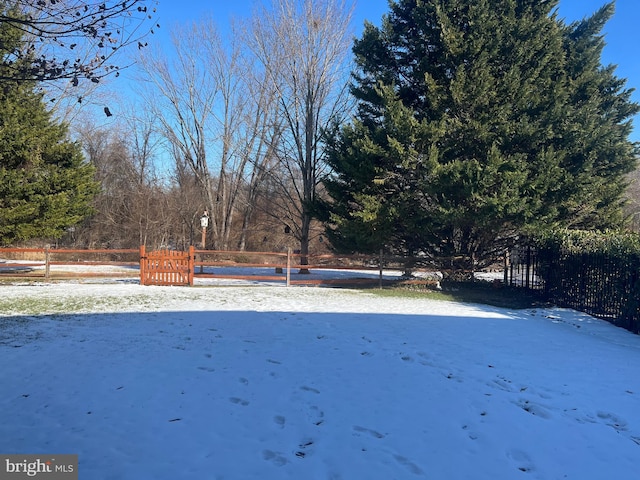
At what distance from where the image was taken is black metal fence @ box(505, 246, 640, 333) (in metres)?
9.15

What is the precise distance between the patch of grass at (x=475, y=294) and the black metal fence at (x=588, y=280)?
550 mm

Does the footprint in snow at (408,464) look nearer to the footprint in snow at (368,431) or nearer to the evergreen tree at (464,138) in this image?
the footprint in snow at (368,431)

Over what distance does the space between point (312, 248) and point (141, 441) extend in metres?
33.7

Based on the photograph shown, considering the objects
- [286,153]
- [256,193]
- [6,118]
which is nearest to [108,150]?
[256,193]

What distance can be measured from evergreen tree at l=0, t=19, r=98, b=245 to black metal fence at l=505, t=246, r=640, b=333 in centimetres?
1745

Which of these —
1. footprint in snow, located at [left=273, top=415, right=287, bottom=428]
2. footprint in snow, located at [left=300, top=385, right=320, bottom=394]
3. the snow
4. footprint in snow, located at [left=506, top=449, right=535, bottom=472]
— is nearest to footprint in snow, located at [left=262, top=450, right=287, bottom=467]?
the snow

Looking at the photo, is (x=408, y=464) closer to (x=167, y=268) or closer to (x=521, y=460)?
(x=521, y=460)

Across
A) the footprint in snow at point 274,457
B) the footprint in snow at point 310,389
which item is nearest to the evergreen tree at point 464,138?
the footprint in snow at point 310,389

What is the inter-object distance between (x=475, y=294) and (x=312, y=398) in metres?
11.6

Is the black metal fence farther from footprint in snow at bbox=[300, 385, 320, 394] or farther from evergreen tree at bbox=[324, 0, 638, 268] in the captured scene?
footprint in snow at bbox=[300, 385, 320, 394]

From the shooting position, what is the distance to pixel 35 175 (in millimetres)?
16438

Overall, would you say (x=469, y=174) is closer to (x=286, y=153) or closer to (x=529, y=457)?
(x=529, y=457)

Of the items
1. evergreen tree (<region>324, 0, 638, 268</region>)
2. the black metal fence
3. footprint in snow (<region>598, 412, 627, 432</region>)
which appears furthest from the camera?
evergreen tree (<region>324, 0, 638, 268</region>)

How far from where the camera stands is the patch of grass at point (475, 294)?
42.9 ft
